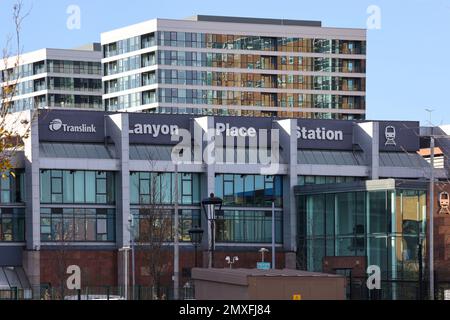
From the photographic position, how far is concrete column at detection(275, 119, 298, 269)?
306 ft

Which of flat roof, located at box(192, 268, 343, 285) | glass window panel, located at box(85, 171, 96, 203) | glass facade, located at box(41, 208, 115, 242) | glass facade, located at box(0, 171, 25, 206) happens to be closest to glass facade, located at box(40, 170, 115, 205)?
glass window panel, located at box(85, 171, 96, 203)

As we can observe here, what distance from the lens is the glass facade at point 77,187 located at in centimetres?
8844

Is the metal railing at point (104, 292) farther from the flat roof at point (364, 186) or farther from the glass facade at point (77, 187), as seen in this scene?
the flat roof at point (364, 186)

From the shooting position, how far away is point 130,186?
3570 inches

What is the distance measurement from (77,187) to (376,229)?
65.9 feet

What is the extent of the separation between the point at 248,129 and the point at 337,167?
701 cm

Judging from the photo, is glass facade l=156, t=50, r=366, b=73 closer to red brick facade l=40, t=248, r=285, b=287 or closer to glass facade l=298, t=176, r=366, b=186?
glass facade l=298, t=176, r=366, b=186

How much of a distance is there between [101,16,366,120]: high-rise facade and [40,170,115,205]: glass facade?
72.8 m

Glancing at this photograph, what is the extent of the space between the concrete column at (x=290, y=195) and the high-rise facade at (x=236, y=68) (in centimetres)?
6929

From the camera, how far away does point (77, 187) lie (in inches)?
3509

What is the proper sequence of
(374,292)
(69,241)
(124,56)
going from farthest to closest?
(124,56) → (69,241) → (374,292)

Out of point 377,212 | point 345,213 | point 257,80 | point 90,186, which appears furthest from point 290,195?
point 257,80
